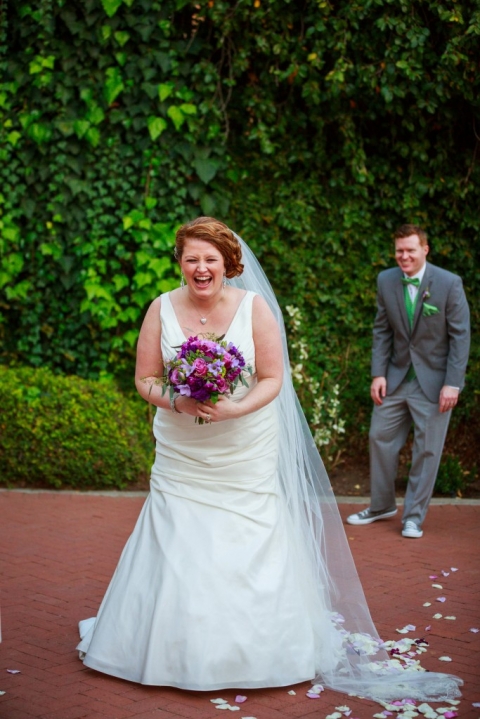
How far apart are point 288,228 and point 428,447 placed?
10.3ft

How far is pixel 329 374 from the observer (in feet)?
29.0

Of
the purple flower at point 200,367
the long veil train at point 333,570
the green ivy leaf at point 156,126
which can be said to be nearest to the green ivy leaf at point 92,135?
the green ivy leaf at point 156,126

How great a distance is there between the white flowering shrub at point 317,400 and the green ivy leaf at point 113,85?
2526 mm

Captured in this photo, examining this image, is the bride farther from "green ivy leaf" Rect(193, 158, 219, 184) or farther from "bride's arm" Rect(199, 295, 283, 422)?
"green ivy leaf" Rect(193, 158, 219, 184)

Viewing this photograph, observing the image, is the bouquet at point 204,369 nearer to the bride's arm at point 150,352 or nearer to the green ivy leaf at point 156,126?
the bride's arm at point 150,352

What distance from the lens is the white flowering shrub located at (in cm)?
784

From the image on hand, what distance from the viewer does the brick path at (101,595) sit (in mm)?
3609

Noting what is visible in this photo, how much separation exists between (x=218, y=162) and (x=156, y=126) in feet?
2.21

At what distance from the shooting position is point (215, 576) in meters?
3.83

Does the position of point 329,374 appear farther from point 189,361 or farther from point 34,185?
point 189,361

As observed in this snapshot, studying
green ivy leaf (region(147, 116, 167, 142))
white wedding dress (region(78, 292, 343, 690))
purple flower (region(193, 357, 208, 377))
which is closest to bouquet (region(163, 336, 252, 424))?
purple flower (region(193, 357, 208, 377))

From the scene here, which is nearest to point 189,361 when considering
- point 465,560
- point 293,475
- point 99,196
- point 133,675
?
point 293,475

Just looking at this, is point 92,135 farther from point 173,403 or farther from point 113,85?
point 173,403

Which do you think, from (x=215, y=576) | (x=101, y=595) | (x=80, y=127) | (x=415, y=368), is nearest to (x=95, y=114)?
(x=80, y=127)
